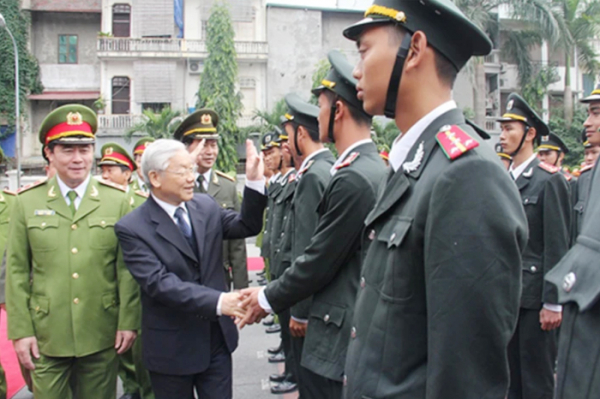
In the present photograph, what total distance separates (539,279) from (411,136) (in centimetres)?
247

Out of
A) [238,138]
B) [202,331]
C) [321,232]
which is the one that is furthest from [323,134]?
[238,138]

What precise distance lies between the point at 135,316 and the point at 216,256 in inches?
24.8

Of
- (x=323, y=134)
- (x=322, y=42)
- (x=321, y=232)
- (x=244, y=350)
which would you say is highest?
(x=322, y=42)

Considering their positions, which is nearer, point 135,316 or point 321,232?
point 321,232

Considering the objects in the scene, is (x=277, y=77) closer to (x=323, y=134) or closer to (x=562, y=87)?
(x=562, y=87)

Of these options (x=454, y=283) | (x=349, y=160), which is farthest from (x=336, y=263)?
(x=454, y=283)

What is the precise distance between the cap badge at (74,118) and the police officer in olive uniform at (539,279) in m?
2.95

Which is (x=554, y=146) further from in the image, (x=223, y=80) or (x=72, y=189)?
(x=223, y=80)

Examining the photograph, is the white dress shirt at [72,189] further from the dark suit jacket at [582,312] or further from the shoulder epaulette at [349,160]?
the dark suit jacket at [582,312]

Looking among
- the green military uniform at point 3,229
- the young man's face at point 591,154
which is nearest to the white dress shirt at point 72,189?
the green military uniform at point 3,229

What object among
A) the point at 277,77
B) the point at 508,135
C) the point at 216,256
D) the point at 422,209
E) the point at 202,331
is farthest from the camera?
the point at 277,77

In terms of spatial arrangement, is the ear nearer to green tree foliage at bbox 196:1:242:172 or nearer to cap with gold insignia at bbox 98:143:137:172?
cap with gold insignia at bbox 98:143:137:172

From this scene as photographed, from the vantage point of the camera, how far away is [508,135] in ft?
13.2

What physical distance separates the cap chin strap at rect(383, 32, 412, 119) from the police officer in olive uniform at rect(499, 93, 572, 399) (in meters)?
2.41
